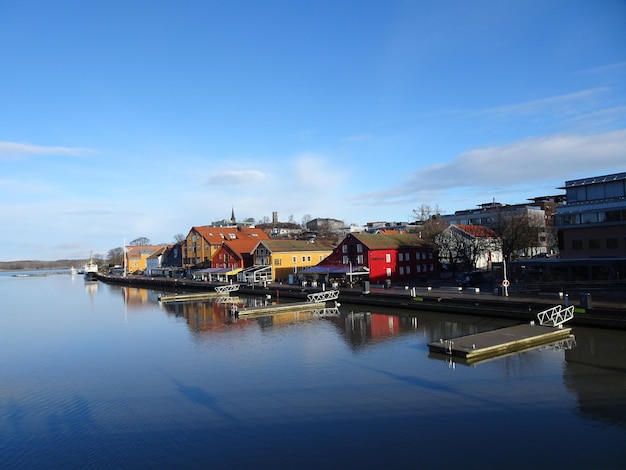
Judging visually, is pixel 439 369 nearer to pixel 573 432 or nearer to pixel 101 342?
pixel 573 432

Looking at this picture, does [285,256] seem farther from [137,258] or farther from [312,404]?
[137,258]

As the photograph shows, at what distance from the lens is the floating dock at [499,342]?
21.6m

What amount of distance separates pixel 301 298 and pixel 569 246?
24643mm

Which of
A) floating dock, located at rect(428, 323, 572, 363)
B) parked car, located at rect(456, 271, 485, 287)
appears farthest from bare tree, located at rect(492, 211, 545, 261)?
floating dock, located at rect(428, 323, 572, 363)

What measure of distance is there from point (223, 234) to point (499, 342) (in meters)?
64.0

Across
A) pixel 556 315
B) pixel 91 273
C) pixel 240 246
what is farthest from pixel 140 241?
pixel 556 315

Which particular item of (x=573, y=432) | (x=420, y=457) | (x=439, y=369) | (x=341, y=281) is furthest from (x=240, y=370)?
(x=341, y=281)

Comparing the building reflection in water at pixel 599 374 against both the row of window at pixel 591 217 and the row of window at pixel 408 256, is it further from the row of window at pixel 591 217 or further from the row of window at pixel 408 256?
the row of window at pixel 408 256

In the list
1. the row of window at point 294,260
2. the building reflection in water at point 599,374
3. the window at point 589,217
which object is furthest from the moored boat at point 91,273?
the building reflection in water at point 599,374

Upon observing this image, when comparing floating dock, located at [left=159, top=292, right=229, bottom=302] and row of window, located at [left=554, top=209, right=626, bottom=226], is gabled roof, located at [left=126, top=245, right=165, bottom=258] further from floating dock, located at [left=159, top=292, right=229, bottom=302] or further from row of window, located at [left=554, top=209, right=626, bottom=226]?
row of window, located at [left=554, top=209, right=626, bottom=226]

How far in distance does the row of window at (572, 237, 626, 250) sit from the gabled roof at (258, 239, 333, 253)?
34.5 m

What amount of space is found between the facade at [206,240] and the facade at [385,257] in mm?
28005

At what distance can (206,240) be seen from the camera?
79062mm

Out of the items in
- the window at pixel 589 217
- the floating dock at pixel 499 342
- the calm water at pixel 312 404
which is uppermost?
the window at pixel 589 217
